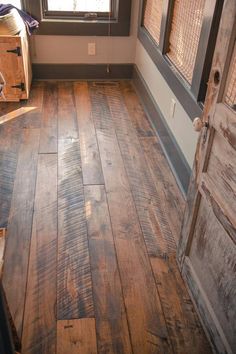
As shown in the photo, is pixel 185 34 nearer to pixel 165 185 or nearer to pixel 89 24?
pixel 165 185

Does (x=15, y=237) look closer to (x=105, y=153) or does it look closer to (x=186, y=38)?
(x=105, y=153)

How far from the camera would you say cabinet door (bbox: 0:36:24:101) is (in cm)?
310

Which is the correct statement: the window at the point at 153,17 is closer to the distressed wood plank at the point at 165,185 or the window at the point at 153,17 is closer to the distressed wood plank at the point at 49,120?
the distressed wood plank at the point at 165,185

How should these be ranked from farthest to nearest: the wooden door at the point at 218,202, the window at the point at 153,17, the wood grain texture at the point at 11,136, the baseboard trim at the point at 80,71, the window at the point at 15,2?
1. the baseboard trim at the point at 80,71
2. the window at the point at 15,2
3. the window at the point at 153,17
4. the wood grain texture at the point at 11,136
5. the wooden door at the point at 218,202

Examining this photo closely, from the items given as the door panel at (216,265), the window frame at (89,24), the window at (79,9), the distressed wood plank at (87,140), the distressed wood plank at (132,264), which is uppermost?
the window at (79,9)

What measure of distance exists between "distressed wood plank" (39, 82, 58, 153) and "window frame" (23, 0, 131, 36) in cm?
55

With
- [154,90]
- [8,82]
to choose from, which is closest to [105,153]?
[154,90]

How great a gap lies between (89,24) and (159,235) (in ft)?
8.02

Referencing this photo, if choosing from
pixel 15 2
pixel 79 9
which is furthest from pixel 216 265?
pixel 15 2

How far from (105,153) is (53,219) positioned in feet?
2.66

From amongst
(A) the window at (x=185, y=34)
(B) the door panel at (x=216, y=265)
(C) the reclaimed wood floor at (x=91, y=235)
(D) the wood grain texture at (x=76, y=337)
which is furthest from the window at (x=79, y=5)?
(D) the wood grain texture at (x=76, y=337)

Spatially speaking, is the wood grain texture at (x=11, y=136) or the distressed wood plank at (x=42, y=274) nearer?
the distressed wood plank at (x=42, y=274)

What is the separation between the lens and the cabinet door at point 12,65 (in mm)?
3104

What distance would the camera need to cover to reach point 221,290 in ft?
4.63
